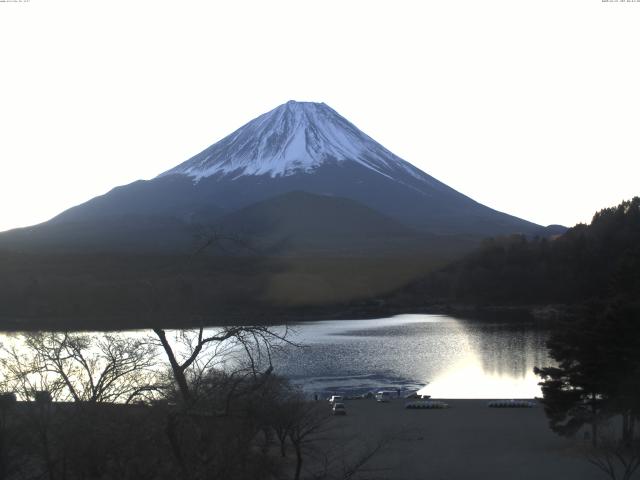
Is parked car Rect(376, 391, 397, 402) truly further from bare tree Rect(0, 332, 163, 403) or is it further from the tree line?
the tree line

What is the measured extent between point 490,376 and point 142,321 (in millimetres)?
19186

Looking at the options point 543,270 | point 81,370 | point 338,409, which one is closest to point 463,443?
point 338,409

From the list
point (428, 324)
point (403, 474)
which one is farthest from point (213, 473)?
point (428, 324)

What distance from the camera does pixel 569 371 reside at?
1138 centimetres

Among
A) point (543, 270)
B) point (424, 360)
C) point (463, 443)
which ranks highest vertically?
point (543, 270)

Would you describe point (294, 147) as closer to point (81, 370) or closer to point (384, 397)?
point (384, 397)

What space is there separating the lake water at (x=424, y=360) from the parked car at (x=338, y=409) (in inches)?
48.1

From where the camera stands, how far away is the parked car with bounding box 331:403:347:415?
1511 cm

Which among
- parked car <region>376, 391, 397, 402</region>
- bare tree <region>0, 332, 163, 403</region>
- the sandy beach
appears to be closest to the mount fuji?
parked car <region>376, 391, 397, 402</region>

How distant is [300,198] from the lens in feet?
322

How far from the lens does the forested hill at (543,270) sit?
53.8m

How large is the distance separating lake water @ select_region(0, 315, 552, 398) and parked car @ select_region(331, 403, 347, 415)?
151 cm

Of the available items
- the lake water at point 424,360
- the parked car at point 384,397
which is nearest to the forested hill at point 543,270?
the lake water at point 424,360

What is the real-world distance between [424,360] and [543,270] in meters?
32.3
